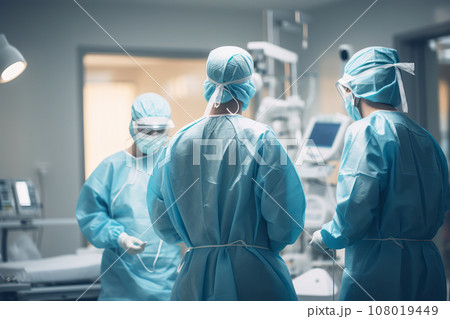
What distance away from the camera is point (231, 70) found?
154 cm

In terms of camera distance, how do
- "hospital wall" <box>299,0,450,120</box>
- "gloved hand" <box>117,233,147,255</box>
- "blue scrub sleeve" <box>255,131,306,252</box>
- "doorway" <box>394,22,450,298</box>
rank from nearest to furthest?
1. "blue scrub sleeve" <box>255,131,306,252</box>
2. "gloved hand" <box>117,233,147,255</box>
3. "hospital wall" <box>299,0,450,120</box>
4. "doorway" <box>394,22,450,298</box>

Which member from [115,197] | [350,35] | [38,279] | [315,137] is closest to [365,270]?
[115,197]

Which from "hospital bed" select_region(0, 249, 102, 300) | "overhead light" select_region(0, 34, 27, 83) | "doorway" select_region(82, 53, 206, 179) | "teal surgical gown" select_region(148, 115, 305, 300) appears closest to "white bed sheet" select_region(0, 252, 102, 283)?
"hospital bed" select_region(0, 249, 102, 300)

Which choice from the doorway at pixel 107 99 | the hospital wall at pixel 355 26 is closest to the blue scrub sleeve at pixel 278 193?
the hospital wall at pixel 355 26

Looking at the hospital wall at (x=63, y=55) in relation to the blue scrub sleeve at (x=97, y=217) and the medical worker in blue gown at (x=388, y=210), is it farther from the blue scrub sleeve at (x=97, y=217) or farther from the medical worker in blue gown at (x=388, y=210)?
the medical worker in blue gown at (x=388, y=210)

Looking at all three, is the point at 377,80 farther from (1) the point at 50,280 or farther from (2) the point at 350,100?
(1) the point at 50,280

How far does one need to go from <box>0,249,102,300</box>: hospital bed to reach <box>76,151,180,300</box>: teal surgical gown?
0.30 meters

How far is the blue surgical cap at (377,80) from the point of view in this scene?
5.32ft

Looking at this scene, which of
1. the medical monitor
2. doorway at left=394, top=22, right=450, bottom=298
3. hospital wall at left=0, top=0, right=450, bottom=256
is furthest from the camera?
hospital wall at left=0, top=0, right=450, bottom=256

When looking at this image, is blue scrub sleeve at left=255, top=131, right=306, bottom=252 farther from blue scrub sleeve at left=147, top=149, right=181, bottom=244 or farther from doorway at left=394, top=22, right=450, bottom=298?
doorway at left=394, top=22, right=450, bottom=298

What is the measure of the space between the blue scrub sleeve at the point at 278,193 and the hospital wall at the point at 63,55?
8.40ft

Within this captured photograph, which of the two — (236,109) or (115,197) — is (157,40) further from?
(236,109)

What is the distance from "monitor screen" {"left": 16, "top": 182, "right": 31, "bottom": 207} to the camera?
308 cm
